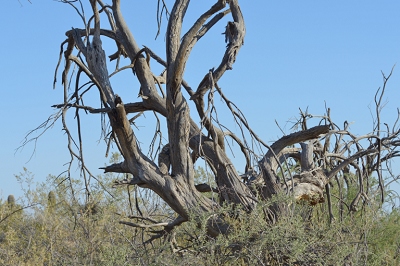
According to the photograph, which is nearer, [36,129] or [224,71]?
[224,71]

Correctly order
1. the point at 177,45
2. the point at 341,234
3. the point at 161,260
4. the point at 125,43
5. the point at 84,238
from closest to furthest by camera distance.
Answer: the point at 161,260 < the point at 341,234 < the point at 177,45 < the point at 125,43 < the point at 84,238

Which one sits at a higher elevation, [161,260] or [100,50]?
[100,50]

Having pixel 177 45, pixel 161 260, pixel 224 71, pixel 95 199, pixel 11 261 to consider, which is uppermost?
pixel 177 45

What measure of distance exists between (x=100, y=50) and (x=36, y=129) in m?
1.37

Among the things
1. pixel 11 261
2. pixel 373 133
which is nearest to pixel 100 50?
pixel 11 261

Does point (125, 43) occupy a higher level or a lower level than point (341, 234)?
higher

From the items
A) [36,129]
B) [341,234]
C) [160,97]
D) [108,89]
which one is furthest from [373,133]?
[36,129]

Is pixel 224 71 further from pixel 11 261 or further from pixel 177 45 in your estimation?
pixel 11 261

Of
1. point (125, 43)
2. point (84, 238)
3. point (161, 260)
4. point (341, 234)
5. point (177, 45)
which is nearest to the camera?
point (161, 260)

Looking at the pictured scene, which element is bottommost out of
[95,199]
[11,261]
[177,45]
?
[11,261]

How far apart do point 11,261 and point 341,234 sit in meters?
4.32

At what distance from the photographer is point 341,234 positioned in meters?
6.32

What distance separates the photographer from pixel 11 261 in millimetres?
8172

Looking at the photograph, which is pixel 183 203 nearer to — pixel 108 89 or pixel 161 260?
pixel 161 260
